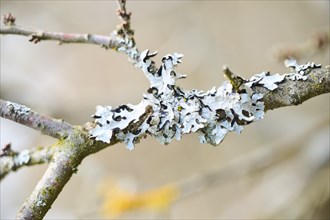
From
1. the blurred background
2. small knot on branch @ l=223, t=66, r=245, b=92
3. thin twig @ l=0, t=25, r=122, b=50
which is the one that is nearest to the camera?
small knot on branch @ l=223, t=66, r=245, b=92

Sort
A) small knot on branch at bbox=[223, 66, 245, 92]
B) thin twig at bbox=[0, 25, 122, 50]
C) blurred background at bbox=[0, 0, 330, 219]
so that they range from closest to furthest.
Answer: small knot on branch at bbox=[223, 66, 245, 92] → thin twig at bbox=[0, 25, 122, 50] → blurred background at bbox=[0, 0, 330, 219]

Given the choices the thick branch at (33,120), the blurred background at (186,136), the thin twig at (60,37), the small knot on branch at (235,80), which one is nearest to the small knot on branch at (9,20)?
the thin twig at (60,37)

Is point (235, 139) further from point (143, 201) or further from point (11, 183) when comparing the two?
point (11, 183)

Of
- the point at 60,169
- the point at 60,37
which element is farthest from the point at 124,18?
the point at 60,169

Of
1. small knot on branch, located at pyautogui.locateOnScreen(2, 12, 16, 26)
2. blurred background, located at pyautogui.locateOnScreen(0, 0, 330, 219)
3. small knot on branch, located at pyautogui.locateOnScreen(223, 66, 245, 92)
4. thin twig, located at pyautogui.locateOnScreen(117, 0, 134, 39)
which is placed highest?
blurred background, located at pyautogui.locateOnScreen(0, 0, 330, 219)

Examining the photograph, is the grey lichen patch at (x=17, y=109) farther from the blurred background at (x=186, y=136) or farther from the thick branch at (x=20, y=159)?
the blurred background at (x=186, y=136)

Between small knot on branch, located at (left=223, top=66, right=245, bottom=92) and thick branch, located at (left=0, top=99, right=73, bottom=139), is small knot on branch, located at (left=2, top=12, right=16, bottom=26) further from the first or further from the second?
small knot on branch, located at (left=223, top=66, right=245, bottom=92)

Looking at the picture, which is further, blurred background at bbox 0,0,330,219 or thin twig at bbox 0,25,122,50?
blurred background at bbox 0,0,330,219

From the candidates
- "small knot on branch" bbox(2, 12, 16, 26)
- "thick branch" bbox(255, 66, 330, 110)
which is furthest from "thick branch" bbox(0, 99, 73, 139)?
"thick branch" bbox(255, 66, 330, 110)
